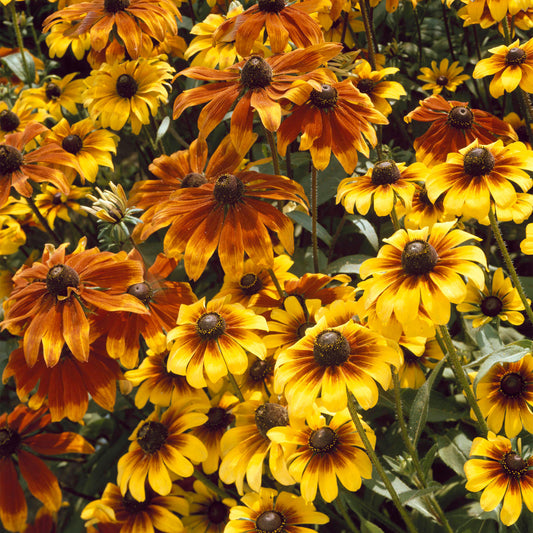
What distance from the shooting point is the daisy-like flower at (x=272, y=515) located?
37.2 inches

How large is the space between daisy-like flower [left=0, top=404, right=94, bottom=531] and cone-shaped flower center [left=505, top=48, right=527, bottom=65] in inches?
46.6

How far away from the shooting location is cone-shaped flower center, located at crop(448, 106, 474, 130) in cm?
117

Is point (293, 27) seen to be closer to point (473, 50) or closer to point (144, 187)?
point (144, 187)

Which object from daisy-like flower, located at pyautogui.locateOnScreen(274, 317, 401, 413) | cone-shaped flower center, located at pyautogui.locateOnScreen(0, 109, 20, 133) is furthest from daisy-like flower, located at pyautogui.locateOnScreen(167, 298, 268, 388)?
cone-shaped flower center, located at pyautogui.locateOnScreen(0, 109, 20, 133)

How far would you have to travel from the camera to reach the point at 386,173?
1.06 meters

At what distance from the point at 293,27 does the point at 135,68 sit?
1.72 ft

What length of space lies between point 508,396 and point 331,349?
0.39m

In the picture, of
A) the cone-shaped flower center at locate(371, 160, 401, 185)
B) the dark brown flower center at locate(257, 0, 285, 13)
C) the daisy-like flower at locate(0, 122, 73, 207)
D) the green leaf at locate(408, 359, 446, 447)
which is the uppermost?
the dark brown flower center at locate(257, 0, 285, 13)

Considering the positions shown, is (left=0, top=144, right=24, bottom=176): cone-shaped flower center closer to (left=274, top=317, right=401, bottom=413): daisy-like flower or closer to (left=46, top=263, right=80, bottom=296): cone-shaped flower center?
(left=46, top=263, right=80, bottom=296): cone-shaped flower center

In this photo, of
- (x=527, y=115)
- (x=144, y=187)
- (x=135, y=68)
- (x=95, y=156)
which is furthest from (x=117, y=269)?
(x=527, y=115)

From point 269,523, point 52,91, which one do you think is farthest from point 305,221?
point 52,91

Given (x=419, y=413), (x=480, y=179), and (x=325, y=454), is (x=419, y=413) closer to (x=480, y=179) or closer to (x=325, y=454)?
(x=325, y=454)

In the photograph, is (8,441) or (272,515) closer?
(272,515)

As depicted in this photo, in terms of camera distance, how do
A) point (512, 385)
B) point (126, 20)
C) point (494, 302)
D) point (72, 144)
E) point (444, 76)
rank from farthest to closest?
point (444, 76) → point (72, 144) → point (126, 20) → point (494, 302) → point (512, 385)
